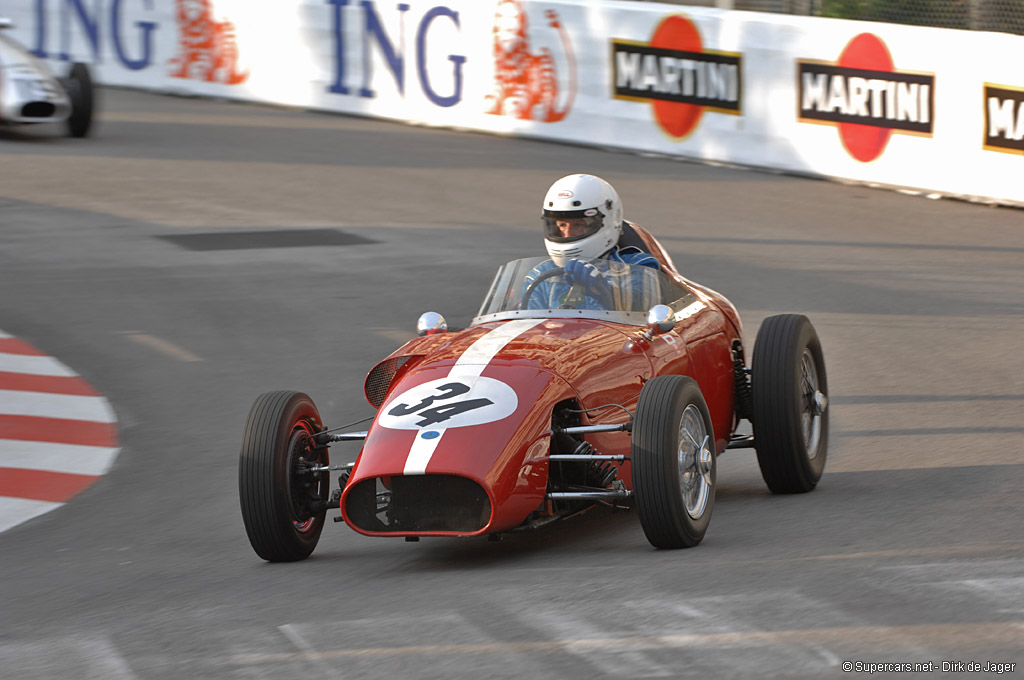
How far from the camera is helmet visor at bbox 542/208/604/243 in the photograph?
320 inches

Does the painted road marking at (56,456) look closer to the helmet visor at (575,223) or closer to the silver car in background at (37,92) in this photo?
the helmet visor at (575,223)

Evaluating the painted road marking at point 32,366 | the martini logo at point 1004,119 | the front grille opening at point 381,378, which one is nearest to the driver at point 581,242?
the front grille opening at point 381,378

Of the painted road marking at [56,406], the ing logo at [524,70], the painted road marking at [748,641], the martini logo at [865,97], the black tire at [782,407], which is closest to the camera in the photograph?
the painted road marking at [748,641]

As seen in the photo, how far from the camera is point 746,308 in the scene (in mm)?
12773

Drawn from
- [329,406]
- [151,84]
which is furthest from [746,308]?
[151,84]

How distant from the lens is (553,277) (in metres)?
7.84

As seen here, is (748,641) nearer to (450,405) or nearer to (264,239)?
(450,405)

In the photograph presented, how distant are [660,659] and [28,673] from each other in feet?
7.23

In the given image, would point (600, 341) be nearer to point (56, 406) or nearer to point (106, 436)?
point (106, 436)

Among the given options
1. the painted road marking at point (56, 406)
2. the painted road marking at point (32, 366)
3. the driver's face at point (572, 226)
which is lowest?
the painted road marking at point (56, 406)

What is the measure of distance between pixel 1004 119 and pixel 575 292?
32.4 ft

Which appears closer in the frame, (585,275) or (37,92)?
A: (585,275)

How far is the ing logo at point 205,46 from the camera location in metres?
25.2

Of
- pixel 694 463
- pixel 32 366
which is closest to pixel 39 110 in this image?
pixel 32 366
